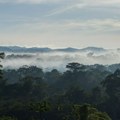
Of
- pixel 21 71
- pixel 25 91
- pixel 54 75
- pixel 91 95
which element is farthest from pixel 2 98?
pixel 21 71

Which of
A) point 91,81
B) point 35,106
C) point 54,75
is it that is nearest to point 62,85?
point 91,81

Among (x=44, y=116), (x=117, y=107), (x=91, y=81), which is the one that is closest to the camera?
(x=44, y=116)

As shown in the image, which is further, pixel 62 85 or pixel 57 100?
pixel 62 85

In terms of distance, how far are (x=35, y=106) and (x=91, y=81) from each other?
306ft

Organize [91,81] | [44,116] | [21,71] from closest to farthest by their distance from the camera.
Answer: [44,116] → [91,81] → [21,71]

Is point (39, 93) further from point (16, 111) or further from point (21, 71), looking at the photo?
point (21, 71)

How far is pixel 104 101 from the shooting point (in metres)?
100

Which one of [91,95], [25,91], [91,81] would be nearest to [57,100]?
[91,95]

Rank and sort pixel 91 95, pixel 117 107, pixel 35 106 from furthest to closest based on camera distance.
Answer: pixel 91 95 → pixel 117 107 → pixel 35 106

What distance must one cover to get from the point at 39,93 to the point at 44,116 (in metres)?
38.5

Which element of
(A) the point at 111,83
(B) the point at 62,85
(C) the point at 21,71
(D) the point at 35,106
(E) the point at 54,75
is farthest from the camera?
(C) the point at 21,71

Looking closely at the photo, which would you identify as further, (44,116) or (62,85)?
(62,85)

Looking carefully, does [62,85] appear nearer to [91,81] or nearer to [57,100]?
[91,81]

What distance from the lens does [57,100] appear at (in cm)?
10012
